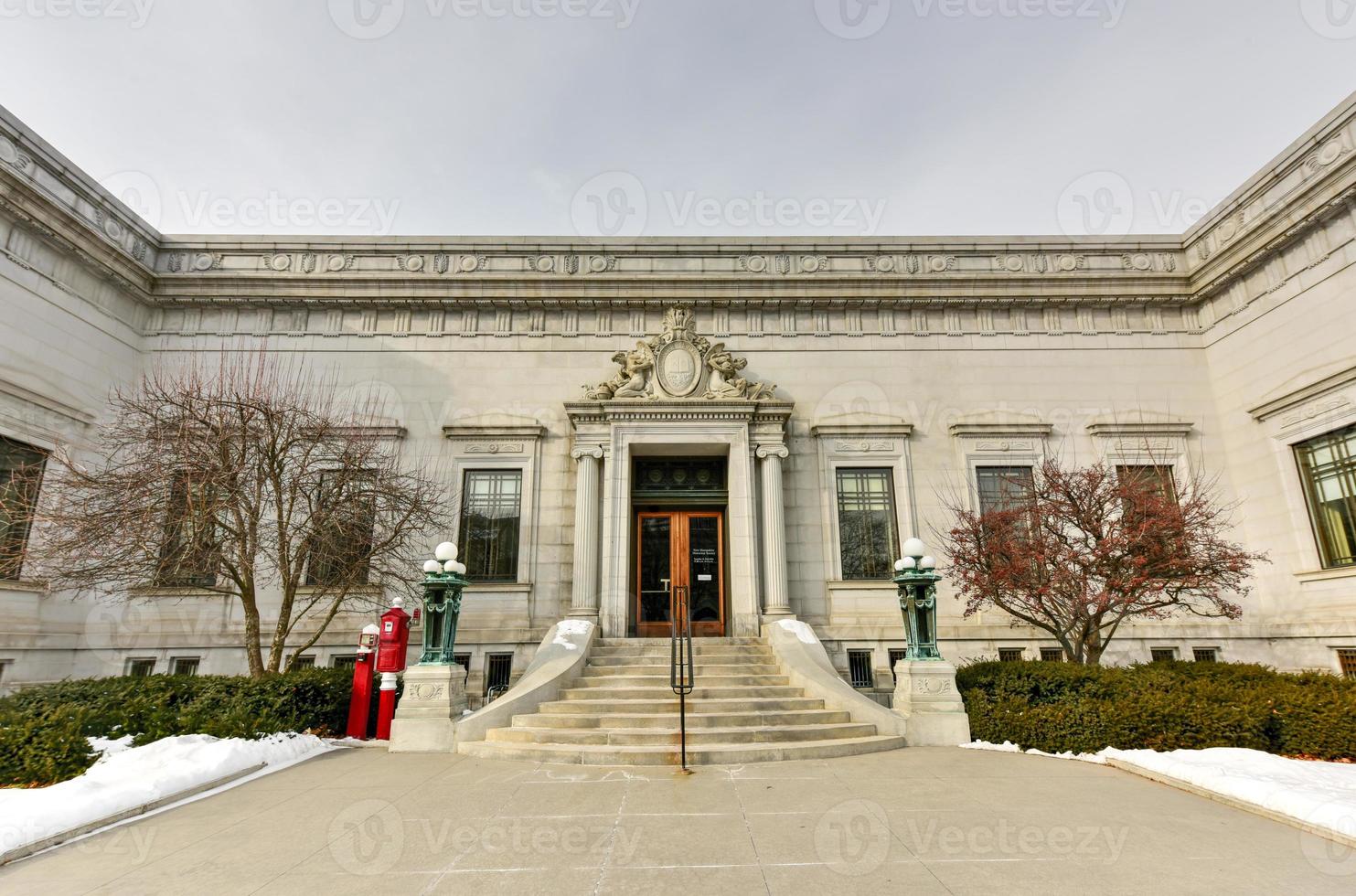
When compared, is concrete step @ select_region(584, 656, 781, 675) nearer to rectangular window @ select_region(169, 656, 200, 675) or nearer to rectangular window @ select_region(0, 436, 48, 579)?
rectangular window @ select_region(169, 656, 200, 675)

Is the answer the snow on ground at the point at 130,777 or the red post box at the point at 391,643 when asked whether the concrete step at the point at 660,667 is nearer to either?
the red post box at the point at 391,643

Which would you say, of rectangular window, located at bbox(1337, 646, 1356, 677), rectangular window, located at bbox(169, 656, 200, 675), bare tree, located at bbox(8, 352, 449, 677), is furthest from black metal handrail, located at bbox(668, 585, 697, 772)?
rectangular window, located at bbox(1337, 646, 1356, 677)

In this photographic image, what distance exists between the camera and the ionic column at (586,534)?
13516mm

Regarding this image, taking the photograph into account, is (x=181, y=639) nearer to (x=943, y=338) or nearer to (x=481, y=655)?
(x=481, y=655)

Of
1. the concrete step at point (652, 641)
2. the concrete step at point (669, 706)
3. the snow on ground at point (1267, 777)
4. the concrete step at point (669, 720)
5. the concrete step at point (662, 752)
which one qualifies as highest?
the concrete step at point (652, 641)

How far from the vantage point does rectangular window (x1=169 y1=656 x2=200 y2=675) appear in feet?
44.8

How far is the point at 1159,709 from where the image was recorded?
27.9 ft

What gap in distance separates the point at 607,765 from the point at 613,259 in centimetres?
1162

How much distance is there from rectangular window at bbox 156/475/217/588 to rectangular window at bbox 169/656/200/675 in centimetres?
419

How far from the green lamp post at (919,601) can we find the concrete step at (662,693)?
200 cm

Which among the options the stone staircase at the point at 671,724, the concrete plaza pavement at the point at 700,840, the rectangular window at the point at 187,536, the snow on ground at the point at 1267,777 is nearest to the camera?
the concrete plaza pavement at the point at 700,840

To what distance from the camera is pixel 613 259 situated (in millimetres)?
16094
